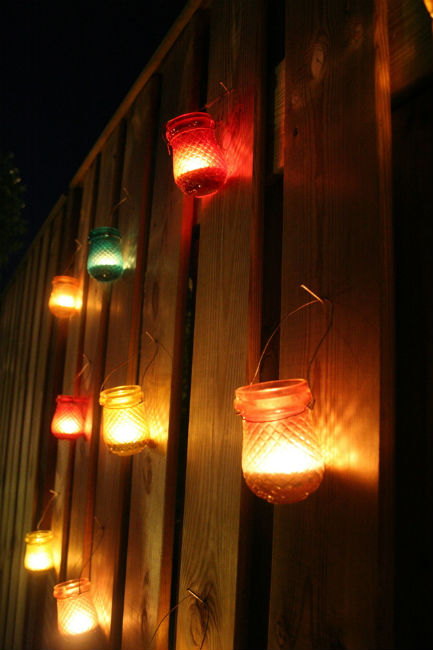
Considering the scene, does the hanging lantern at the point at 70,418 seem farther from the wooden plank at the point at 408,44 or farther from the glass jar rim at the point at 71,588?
the wooden plank at the point at 408,44

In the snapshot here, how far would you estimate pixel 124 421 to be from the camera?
1.74 metres

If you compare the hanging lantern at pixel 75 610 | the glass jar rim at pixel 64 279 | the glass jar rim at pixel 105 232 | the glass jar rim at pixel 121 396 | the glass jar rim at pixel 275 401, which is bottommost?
the hanging lantern at pixel 75 610

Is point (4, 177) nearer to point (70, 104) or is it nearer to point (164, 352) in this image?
point (70, 104)

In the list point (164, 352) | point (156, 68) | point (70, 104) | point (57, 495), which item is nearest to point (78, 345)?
point (57, 495)

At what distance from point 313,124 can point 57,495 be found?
269 centimetres

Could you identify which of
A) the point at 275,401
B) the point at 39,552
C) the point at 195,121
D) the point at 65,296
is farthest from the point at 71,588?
the point at 195,121

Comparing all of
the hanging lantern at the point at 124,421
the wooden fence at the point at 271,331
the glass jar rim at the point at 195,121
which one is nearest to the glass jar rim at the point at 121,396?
the hanging lantern at the point at 124,421

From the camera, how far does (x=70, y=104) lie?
1104cm

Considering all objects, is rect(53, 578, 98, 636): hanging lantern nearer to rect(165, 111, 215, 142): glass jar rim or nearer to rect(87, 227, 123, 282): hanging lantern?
rect(87, 227, 123, 282): hanging lantern

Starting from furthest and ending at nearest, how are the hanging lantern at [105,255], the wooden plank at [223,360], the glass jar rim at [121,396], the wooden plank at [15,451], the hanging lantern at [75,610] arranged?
the wooden plank at [15,451]
the hanging lantern at [105,255]
the hanging lantern at [75,610]
the glass jar rim at [121,396]
the wooden plank at [223,360]

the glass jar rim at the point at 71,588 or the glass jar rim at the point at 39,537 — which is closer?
the glass jar rim at the point at 71,588

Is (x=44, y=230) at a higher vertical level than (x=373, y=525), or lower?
higher

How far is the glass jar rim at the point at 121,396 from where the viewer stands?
1.74m

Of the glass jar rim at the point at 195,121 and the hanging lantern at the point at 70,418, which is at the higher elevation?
the glass jar rim at the point at 195,121
